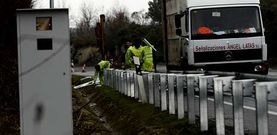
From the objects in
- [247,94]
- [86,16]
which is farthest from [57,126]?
[86,16]

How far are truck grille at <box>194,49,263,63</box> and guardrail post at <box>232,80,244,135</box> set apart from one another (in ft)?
33.0

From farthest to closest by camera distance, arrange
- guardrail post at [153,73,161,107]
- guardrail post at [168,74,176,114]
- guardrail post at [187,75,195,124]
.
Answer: guardrail post at [153,73,161,107]
guardrail post at [168,74,176,114]
guardrail post at [187,75,195,124]

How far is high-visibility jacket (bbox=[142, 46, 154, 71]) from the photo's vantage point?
1862 cm

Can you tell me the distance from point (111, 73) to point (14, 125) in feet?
45.2

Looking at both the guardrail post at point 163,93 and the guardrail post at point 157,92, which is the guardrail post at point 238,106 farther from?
the guardrail post at point 157,92

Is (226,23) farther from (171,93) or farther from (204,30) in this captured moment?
(171,93)

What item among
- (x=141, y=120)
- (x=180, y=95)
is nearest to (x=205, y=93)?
(x=180, y=95)

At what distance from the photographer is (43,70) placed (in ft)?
24.4

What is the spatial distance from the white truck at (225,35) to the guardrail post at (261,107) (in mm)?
10457

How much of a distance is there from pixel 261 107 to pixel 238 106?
26.9 inches

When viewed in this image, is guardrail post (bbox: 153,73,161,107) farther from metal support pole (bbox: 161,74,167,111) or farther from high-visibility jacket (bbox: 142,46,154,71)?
high-visibility jacket (bbox: 142,46,154,71)

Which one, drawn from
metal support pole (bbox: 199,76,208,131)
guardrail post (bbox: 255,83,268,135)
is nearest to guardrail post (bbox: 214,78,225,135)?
metal support pole (bbox: 199,76,208,131)

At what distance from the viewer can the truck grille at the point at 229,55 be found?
1817 centimetres

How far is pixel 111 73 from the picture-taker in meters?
24.6
